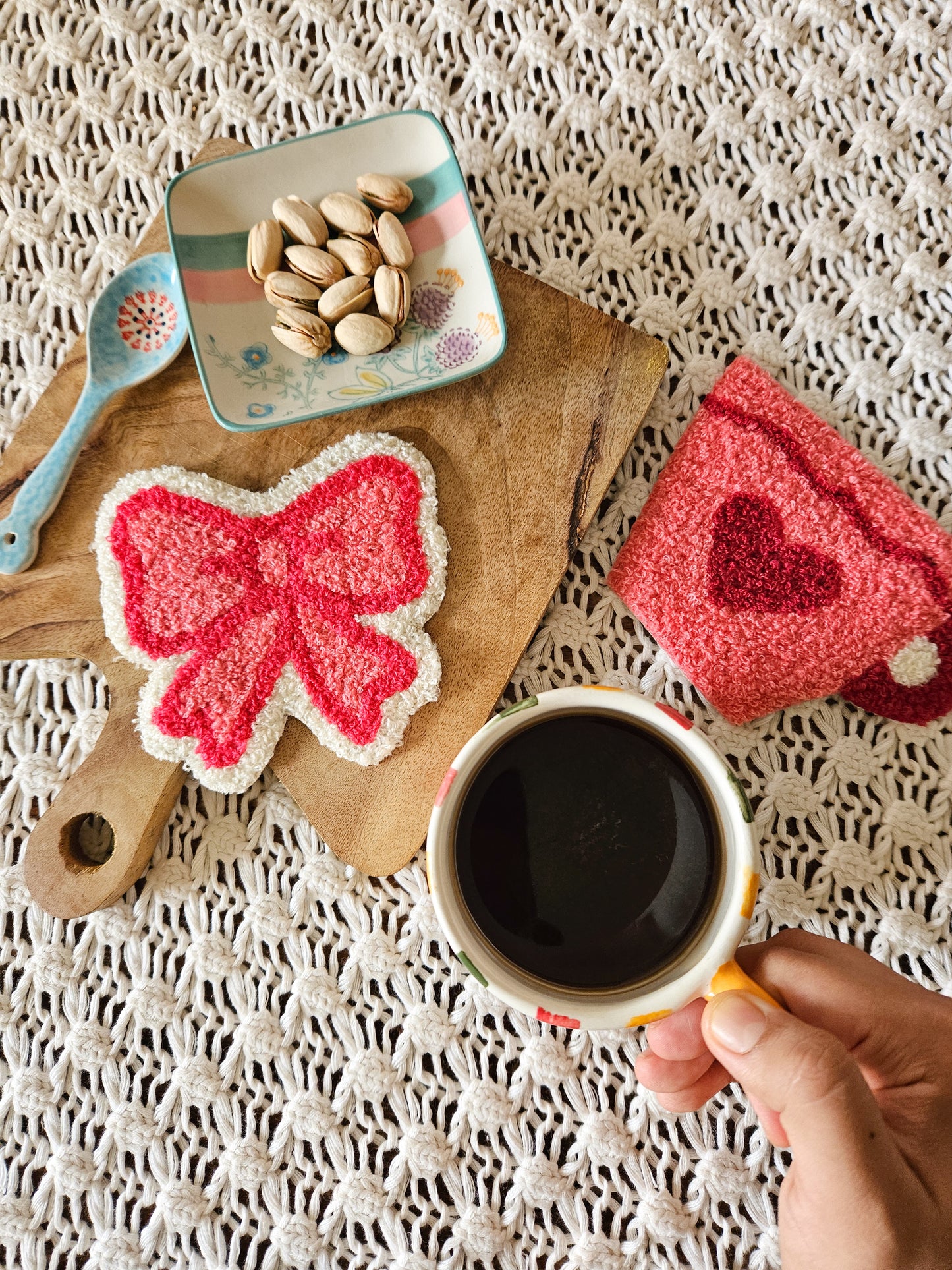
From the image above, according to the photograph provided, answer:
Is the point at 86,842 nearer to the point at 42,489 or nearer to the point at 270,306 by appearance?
the point at 42,489

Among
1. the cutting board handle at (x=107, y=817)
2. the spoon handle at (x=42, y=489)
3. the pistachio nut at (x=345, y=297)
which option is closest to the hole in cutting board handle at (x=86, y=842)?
the cutting board handle at (x=107, y=817)

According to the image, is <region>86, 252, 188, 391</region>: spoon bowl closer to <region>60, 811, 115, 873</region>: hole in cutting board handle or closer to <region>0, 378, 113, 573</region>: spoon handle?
<region>0, 378, 113, 573</region>: spoon handle

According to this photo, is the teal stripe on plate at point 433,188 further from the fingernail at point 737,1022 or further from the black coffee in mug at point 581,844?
the fingernail at point 737,1022

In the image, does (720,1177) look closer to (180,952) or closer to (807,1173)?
(807,1173)

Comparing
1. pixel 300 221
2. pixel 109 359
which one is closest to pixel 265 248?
pixel 300 221

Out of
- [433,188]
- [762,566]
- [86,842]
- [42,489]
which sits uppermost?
[433,188]

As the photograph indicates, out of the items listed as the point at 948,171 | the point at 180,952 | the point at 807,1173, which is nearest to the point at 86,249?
the point at 180,952
